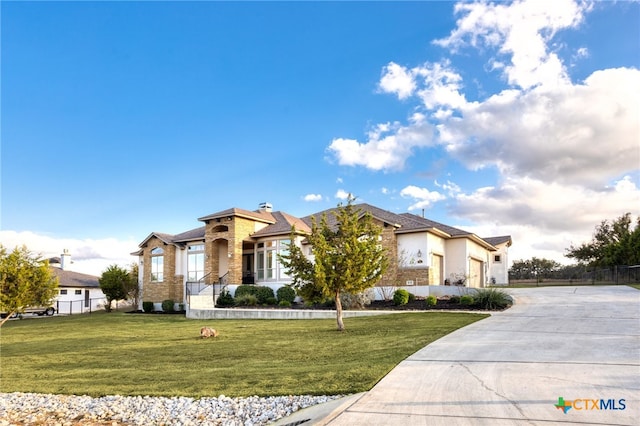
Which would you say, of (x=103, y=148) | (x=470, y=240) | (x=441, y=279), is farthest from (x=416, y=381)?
(x=470, y=240)

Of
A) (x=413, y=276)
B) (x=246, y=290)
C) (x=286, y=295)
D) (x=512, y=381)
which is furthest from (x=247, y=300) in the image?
(x=512, y=381)

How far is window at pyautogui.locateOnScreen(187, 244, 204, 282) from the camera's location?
33.0m

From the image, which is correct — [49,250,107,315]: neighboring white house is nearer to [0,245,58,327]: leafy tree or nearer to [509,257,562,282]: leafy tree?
[0,245,58,327]: leafy tree

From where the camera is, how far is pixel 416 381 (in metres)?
7.43

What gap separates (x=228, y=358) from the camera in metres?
11.6

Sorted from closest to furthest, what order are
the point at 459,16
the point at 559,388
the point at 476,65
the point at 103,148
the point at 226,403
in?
the point at 559,388
the point at 226,403
the point at 459,16
the point at 476,65
the point at 103,148

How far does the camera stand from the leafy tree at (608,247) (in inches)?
1563

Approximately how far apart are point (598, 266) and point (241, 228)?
3482cm

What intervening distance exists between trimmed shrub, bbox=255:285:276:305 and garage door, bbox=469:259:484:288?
1282 cm

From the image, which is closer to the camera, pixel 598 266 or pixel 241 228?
pixel 241 228

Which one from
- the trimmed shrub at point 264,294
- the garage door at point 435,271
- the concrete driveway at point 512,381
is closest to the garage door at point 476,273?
the garage door at point 435,271

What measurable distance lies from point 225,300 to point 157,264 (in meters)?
9.69

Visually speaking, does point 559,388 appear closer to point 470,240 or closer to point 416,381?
point 416,381

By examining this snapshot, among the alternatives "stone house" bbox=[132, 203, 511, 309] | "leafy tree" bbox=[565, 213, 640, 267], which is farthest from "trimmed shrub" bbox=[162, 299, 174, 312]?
"leafy tree" bbox=[565, 213, 640, 267]
